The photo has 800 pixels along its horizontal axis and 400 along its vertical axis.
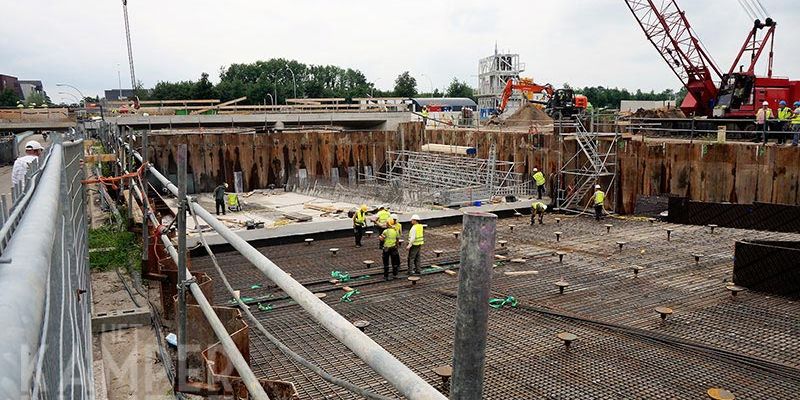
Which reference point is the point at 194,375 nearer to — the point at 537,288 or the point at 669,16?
the point at 537,288

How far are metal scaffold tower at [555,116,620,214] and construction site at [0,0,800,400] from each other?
107mm

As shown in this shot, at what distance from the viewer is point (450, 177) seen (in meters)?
22.6

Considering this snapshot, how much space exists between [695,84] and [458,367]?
1157 inches

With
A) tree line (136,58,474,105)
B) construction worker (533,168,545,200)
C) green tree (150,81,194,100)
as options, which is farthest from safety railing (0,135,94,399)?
green tree (150,81,194,100)

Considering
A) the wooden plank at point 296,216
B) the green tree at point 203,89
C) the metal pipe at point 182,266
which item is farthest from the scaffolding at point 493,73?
the metal pipe at point 182,266

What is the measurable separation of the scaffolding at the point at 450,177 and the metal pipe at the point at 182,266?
14.5 m

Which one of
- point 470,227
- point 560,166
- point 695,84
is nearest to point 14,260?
point 470,227

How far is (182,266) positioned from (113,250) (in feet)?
21.2

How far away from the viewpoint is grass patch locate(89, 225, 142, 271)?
8938 mm

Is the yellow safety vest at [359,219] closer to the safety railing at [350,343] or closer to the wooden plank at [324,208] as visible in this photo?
the wooden plank at [324,208]

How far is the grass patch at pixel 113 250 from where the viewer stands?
8.94 meters

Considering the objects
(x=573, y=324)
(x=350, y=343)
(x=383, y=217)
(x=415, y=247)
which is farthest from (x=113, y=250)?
(x=350, y=343)

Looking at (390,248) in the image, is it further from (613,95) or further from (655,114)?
(613,95)

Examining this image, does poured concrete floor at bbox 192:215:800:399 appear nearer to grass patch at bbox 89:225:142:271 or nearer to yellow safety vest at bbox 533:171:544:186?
grass patch at bbox 89:225:142:271
